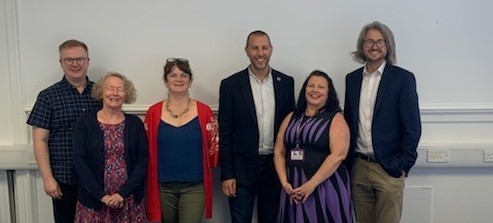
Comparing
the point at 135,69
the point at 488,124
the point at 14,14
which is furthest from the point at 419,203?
the point at 14,14

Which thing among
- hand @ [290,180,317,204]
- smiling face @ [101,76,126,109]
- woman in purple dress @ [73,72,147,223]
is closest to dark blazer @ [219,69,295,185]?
hand @ [290,180,317,204]

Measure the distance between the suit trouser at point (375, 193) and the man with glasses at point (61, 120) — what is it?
59.5 inches

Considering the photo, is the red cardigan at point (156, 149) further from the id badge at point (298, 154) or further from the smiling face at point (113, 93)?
the id badge at point (298, 154)

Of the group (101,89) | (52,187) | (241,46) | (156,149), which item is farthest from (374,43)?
(52,187)

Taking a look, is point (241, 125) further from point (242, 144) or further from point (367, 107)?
point (367, 107)

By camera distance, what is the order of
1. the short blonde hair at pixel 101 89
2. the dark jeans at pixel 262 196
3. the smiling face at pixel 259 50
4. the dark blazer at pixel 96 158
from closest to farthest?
the dark blazer at pixel 96 158 < the short blonde hair at pixel 101 89 < the smiling face at pixel 259 50 < the dark jeans at pixel 262 196

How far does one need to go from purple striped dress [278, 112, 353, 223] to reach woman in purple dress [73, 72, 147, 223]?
80cm

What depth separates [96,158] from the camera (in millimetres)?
2059

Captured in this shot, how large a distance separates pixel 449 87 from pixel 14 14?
2826mm

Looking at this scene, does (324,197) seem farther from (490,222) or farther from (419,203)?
(490,222)

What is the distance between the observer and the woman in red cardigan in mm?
2191

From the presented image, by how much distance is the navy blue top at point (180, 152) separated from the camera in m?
2.18

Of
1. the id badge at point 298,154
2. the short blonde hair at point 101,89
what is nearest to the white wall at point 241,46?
the short blonde hair at point 101,89

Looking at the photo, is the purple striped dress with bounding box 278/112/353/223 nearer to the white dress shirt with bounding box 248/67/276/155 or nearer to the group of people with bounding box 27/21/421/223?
the group of people with bounding box 27/21/421/223
